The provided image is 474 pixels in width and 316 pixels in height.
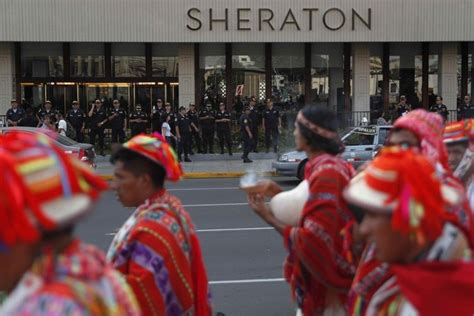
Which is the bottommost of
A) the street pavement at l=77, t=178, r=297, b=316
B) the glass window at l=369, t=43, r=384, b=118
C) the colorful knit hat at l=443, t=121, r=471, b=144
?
the street pavement at l=77, t=178, r=297, b=316

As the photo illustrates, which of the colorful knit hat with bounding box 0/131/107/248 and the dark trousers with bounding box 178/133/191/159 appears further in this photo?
the dark trousers with bounding box 178/133/191/159

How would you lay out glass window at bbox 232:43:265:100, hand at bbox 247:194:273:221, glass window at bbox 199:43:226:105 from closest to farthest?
hand at bbox 247:194:273:221 < glass window at bbox 199:43:226:105 < glass window at bbox 232:43:265:100

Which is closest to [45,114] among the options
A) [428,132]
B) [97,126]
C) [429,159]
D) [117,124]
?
[97,126]

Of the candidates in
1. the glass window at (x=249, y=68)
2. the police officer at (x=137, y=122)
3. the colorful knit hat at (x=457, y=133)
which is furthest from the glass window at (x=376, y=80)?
the colorful knit hat at (x=457, y=133)

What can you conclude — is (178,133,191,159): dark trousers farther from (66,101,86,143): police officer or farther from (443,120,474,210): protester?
(443,120,474,210): protester

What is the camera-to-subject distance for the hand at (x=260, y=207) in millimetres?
3486

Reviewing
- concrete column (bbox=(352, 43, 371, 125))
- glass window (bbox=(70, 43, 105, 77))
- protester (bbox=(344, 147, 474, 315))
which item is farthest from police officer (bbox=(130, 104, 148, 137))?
protester (bbox=(344, 147, 474, 315))

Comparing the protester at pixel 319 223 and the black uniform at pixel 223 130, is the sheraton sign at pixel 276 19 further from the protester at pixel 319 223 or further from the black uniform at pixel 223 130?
the protester at pixel 319 223

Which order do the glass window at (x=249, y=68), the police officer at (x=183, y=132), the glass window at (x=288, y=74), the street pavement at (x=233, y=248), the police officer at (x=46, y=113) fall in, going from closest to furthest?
the street pavement at (x=233, y=248) < the police officer at (x=46, y=113) < the police officer at (x=183, y=132) < the glass window at (x=249, y=68) < the glass window at (x=288, y=74)

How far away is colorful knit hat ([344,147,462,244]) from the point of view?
1.97m

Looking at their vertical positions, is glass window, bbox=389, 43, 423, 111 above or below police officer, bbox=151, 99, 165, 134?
above

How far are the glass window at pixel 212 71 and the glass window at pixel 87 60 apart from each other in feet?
12.5

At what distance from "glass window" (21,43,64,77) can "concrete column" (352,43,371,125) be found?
1114 centimetres

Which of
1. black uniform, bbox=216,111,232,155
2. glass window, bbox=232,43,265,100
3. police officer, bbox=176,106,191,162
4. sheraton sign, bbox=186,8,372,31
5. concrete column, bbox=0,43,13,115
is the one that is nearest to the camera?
police officer, bbox=176,106,191,162
